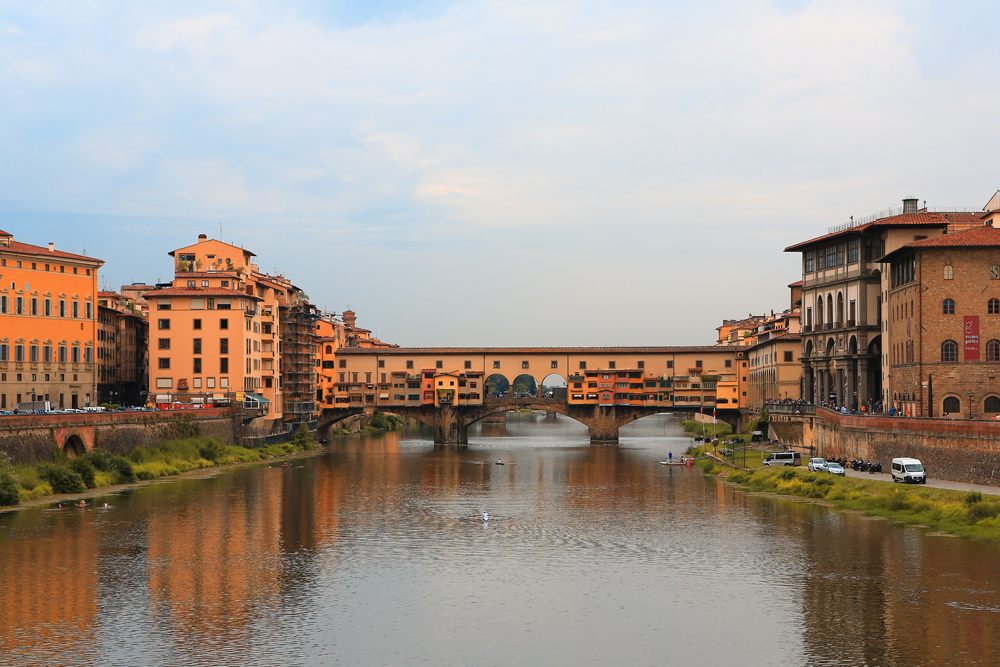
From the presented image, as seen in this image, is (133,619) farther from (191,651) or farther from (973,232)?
(973,232)

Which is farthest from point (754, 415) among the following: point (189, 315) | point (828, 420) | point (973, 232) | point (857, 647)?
point (857, 647)

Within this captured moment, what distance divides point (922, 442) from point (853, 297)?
31655 millimetres

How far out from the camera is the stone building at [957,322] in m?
71.1

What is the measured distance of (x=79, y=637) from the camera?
31406 mm

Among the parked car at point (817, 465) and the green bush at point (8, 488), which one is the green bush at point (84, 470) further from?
the parked car at point (817, 465)

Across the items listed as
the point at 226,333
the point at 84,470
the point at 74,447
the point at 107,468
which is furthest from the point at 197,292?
the point at 84,470

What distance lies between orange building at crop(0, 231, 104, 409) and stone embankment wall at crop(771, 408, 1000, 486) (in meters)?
65.7

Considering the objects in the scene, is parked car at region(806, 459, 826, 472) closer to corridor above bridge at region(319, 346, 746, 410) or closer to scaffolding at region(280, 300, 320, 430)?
corridor above bridge at region(319, 346, 746, 410)

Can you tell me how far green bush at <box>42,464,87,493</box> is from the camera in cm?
6278

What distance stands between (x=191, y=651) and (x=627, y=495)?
139 feet

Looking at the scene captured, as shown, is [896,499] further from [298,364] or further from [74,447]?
[298,364]

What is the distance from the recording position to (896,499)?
54.6m

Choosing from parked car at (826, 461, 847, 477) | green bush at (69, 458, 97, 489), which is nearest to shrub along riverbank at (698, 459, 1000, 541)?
parked car at (826, 461, 847, 477)

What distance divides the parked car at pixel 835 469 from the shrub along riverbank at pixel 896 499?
1078mm
